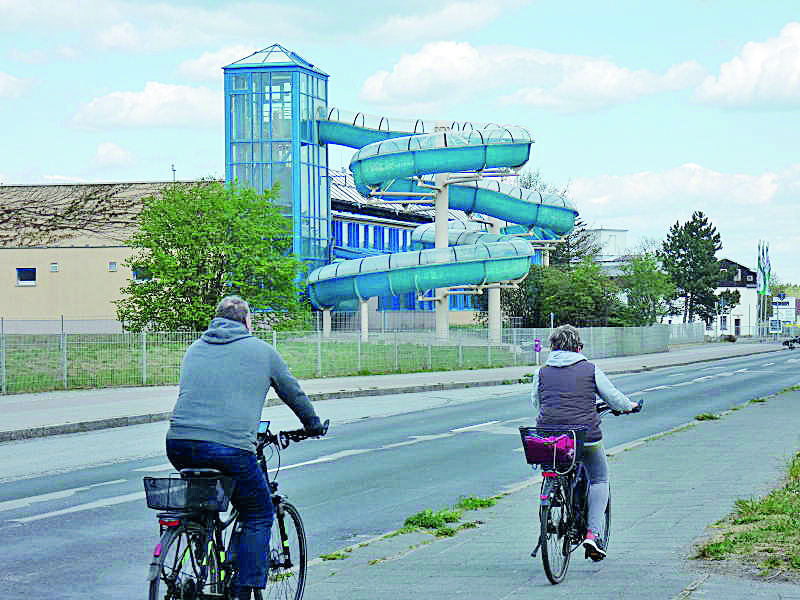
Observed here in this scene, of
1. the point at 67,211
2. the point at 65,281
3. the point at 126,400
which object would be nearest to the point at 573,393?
the point at 126,400

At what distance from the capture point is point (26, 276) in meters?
70.4

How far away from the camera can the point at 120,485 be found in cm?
1292

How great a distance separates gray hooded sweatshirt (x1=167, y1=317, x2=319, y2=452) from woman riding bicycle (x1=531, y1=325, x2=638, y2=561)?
2.42 m

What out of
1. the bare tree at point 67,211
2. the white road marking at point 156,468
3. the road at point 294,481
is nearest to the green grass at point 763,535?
the road at point 294,481

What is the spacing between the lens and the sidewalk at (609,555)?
22.9 feet

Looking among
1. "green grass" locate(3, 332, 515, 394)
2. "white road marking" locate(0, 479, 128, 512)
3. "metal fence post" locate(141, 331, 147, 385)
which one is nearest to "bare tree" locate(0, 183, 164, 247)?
"green grass" locate(3, 332, 515, 394)

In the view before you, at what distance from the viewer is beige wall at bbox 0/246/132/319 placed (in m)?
69.6

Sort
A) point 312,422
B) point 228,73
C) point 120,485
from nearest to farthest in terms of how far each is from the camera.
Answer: point 312,422, point 120,485, point 228,73

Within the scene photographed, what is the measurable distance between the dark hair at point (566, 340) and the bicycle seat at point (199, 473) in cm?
310

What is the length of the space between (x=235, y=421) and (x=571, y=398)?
9.36 feet

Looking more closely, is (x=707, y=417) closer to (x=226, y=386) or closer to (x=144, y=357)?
(x=144, y=357)

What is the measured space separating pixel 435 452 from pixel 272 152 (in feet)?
163

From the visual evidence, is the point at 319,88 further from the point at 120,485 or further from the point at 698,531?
the point at 698,531

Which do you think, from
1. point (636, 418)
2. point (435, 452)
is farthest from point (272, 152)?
point (435, 452)
